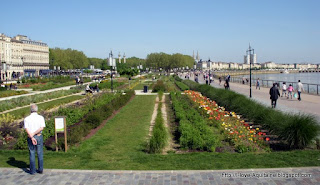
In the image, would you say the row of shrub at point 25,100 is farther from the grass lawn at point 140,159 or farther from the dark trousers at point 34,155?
the dark trousers at point 34,155

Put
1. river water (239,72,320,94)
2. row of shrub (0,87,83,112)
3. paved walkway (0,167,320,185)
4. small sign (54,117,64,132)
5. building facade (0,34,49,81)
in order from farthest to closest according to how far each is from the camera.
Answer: building facade (0,34,49,81) → river water (239,72,320,94) → row of shrub (0,87,83,112) → small sign (54,117,64,132) → paved walkway (0,167,320,185)

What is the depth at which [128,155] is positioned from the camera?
27.3 feet

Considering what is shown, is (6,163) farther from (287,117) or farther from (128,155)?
(287,117)

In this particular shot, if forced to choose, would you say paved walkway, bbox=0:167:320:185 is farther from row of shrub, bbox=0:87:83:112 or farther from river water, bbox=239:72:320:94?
river water, bbox=239:72:320:94

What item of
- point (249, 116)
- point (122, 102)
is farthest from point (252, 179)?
point (122, 102)

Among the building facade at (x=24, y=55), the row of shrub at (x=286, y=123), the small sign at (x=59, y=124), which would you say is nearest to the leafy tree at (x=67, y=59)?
the building facade at (x=24, y=55)

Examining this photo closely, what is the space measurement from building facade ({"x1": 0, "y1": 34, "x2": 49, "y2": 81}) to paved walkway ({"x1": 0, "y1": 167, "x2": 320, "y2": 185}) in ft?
262

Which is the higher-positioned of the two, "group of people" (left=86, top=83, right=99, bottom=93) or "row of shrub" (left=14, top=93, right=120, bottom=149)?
"group of people" (left=86, top=83, right=99, bottom=93)

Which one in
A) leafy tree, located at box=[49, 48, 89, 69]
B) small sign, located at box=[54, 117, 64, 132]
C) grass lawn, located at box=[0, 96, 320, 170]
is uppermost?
leafy tree, located at box=[49, 48, 89, 69]

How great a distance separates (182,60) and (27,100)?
104127mm

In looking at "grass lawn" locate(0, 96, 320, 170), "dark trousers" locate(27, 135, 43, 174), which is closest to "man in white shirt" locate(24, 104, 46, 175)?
"dark trousers" locate(27, 135, 43, 174)

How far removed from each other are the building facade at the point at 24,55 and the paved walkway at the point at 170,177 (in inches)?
3143

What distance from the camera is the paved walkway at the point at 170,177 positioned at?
6117 mm

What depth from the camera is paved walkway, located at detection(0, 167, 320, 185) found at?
6.12 meters
